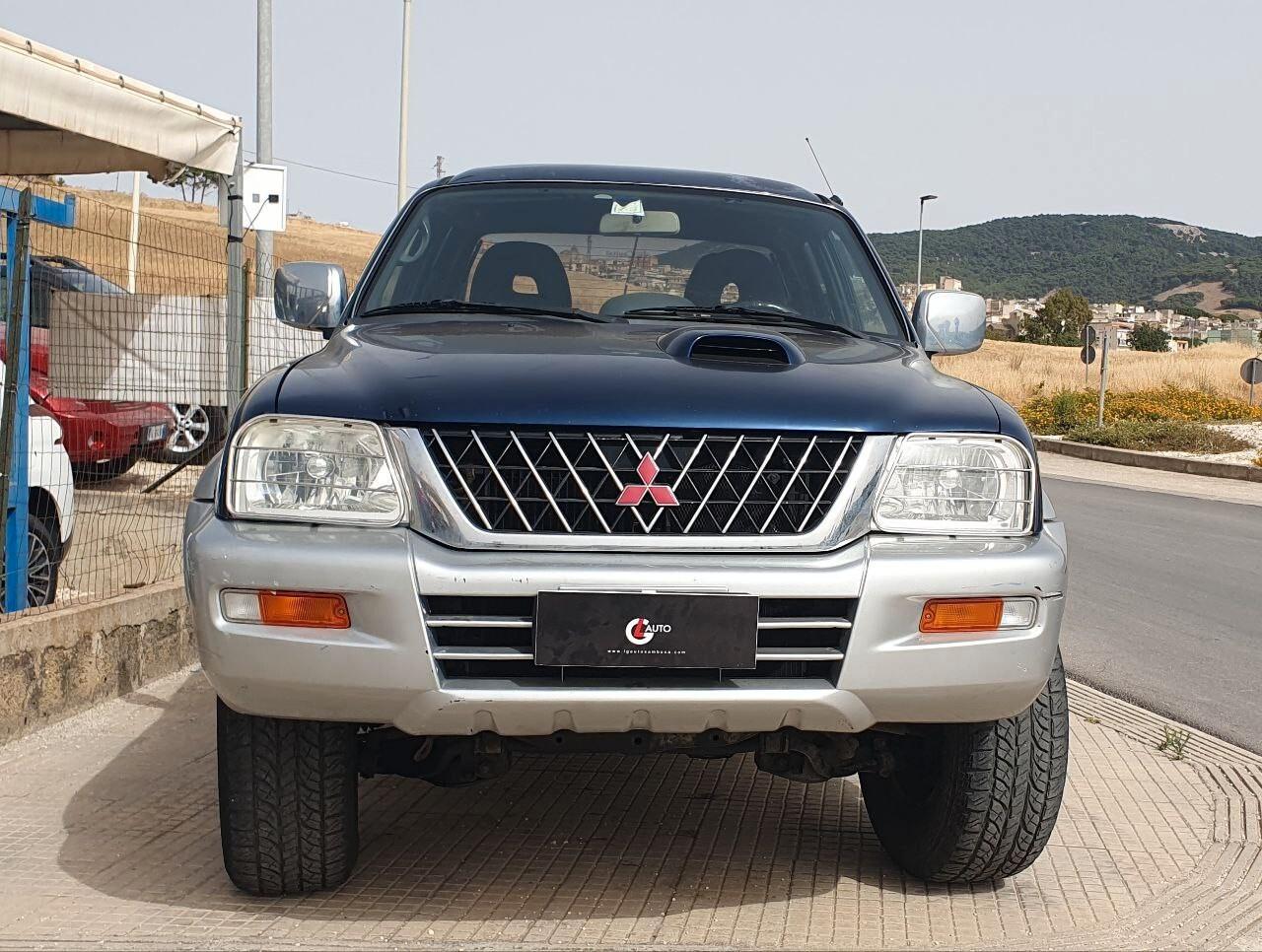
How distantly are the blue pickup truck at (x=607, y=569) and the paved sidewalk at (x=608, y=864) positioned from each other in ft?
0.88

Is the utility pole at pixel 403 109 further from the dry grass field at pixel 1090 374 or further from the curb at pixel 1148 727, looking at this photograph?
the curb at pixel 1148 727

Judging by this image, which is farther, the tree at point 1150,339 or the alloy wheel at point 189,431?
the tree at point 1150,339

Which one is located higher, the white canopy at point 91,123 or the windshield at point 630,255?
the white canopy at point 91,123

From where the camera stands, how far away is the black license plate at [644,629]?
320 centimetres

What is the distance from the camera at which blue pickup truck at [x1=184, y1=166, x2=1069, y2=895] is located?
322cm

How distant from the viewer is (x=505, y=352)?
11.8ft

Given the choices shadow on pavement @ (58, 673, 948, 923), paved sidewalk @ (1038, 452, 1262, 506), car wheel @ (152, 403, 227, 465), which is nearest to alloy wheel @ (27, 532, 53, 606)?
shadow on pavement @ (58, 673, 948, 923)

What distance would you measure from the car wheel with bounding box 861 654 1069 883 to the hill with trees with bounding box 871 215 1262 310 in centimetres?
12541

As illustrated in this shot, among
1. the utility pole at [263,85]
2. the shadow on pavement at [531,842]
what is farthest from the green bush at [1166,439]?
the shadow on pavement at [531,842]

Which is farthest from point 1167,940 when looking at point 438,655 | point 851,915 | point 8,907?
point 8,907

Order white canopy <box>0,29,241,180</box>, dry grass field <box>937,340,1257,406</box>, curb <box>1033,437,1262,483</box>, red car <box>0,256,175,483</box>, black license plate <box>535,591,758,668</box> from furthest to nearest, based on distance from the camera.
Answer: dry grass field <box>937,340,1257,406</box> < curb <box>1033,437,1262,483</box> < red car <box>0,256,175,483</box> < white canopy <box>0,29,241,180</box> < black license plate <box>535,591,758,668</box>

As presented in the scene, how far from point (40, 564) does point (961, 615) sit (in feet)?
15.3

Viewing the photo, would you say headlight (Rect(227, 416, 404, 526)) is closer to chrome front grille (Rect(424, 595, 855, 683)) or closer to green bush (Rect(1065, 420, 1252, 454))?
chrome front grille (Rect(424, 595, 855, 683))

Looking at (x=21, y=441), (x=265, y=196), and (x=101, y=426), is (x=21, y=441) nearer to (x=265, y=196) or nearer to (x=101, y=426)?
(x=101, y=426)
